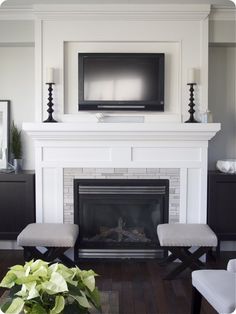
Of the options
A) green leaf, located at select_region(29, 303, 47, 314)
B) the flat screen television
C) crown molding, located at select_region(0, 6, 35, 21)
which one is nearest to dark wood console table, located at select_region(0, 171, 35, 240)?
the flat screen television

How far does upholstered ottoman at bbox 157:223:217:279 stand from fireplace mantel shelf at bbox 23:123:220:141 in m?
0.83

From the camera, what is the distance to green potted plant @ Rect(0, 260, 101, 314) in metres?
1.65

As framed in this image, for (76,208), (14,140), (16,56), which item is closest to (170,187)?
(76,208)

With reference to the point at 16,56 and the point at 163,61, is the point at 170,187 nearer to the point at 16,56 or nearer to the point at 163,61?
the point at 163,61

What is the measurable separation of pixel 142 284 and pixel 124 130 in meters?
1.34

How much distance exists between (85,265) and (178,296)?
1.05 metres

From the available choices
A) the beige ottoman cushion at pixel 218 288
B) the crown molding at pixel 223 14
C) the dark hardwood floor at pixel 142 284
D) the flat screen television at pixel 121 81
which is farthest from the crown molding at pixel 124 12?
the beige ottoman cushion at pixel 218 288

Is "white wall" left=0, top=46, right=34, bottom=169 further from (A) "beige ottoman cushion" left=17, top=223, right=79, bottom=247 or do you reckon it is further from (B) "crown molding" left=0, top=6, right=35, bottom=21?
(A) "beige ottoman cushion" left=17, top=223, right=79, bottom=247

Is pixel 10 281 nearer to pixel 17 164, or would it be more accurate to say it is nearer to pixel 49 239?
pixel 49 239

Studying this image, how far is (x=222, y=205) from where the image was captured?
3.98 metres

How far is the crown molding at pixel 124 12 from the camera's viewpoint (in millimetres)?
3834

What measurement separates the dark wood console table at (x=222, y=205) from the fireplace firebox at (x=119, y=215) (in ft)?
1.40

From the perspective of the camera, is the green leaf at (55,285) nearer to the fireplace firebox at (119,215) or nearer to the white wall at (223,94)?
the fireplace firebox at (119,215)

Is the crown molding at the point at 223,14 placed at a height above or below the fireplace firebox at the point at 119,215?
above
